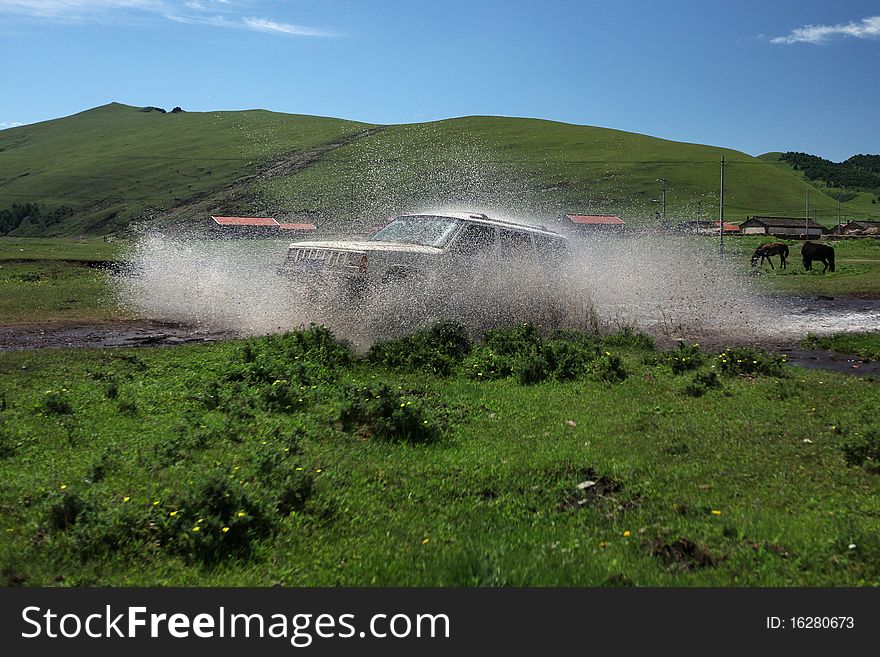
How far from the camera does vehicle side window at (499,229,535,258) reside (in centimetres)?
1527

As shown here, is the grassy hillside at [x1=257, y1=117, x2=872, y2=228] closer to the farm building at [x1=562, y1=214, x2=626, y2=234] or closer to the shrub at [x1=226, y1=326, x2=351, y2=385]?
the farm building at [x1=562, y1=214, x2=626, y2=234]

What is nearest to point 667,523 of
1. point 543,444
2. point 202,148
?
point 543,444

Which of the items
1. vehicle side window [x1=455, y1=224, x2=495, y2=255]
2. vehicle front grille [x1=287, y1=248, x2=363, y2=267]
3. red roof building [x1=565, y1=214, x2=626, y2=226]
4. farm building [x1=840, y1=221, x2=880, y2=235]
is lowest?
vehicle front grille [x1=287, y1=248, x2=363, y2=267]

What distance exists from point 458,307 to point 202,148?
146967 millimetres

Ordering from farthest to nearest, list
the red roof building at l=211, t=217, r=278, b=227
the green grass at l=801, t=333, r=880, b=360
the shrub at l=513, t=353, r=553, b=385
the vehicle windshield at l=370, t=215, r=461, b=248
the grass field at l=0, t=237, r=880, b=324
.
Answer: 1. the red roof building at l=211, t=217, r=278, b=227
2. the grass field at l=0, t=237, r=880, b=324
3. the vehicle windshield at l=370, t=215, r=461, b=248
4. the green grass at l=801, t=333, r=880, b=360
5. the shrub at l=513, t=353, r=553, b=385

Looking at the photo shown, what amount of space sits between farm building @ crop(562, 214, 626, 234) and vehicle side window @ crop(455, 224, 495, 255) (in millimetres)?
78763

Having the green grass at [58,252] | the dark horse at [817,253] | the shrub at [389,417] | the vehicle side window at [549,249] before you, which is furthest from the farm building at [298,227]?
the shrub at [389,417]

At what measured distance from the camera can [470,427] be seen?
8.35 metres

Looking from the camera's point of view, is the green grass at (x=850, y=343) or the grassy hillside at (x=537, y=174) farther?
the grassy hillside at (x=537, y=174)

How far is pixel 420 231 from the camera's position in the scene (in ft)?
49.2

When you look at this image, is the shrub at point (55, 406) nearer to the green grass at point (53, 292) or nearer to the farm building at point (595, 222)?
the green grass at point (53, 292)

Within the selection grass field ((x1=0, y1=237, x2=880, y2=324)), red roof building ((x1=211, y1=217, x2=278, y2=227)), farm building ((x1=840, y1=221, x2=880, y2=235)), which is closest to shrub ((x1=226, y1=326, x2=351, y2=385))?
grass field ((x1=0, y1=237, x2=880, y2=324))

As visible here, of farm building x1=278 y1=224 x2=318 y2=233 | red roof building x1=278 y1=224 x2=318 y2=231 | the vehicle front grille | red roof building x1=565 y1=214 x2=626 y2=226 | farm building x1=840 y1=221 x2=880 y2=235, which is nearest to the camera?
the vehicle front grille

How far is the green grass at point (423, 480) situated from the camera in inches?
189
